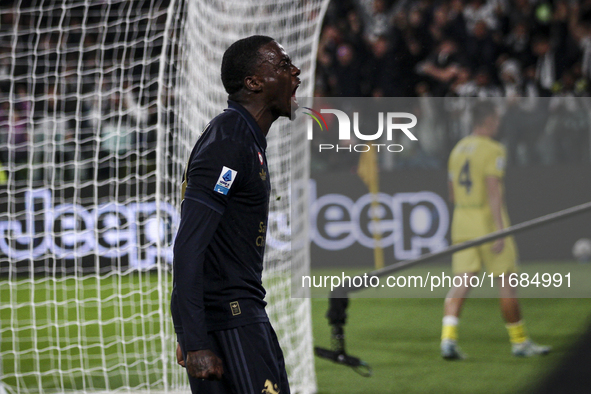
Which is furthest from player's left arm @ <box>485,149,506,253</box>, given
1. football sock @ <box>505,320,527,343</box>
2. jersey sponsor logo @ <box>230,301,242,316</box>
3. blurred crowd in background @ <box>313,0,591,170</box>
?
jersey sponsor logo @ <box>230,301,242,316</box>

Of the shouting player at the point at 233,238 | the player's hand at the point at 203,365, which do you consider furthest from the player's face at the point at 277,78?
the player's hand at the point at 203,365

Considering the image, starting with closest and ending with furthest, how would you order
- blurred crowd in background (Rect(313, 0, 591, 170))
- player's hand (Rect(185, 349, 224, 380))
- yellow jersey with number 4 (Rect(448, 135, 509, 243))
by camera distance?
player's hand (Rect(185, 349, 224, 380)) < yellow jersey with number 4 (Rect(448, 135, 509, 243)) < blurred crowd in background (Rect(313, 0, 591, 170))

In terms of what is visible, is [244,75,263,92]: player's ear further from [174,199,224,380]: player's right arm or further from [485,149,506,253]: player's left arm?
[485,149,506,253]: player's left arm

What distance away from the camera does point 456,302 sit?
15.3 feet

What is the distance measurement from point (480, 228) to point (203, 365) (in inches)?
143

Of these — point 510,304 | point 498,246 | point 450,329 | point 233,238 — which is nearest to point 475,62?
point 498,246

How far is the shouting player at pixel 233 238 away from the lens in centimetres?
160

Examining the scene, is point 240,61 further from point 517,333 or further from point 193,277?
point 517,333

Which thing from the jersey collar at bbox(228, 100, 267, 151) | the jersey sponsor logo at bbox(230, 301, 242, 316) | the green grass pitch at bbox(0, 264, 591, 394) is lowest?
the green grass pitch at bbox(0, 264, 591, 394)

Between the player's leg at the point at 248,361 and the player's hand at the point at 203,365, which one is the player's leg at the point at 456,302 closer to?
the player's leg at the point at 248,361

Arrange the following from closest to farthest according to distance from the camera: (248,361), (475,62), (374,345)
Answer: (248,361), (374,345), (475,62)

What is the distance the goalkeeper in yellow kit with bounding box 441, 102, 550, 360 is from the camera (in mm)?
4645

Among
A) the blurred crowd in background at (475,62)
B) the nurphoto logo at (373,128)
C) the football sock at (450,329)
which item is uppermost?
the blurred crowd in background at (475,62)

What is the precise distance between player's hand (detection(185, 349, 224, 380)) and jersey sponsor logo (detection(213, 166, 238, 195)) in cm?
36
